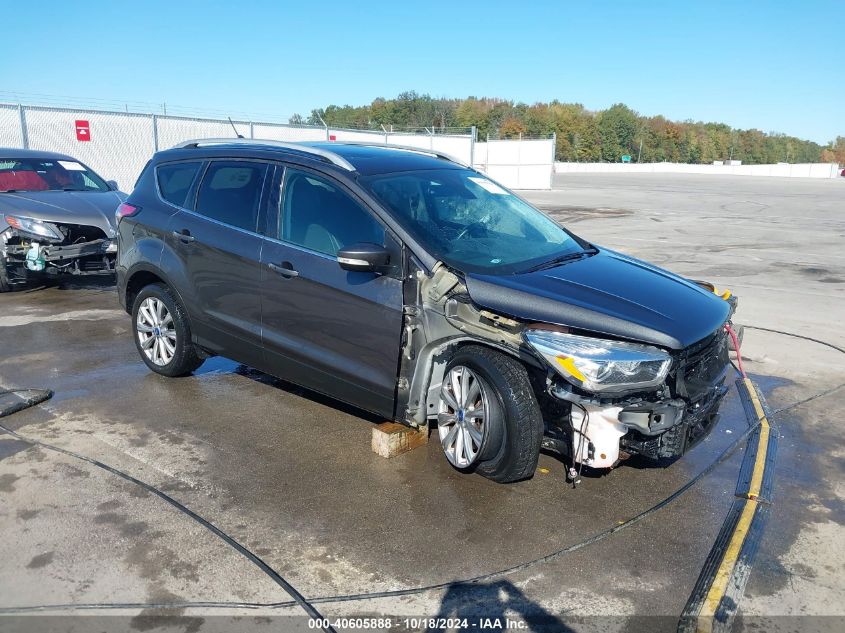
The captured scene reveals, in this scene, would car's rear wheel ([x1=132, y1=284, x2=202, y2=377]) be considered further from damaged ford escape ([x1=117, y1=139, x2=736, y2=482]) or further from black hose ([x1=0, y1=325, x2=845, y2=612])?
black hose ([x1=0, y1=325, x2=845, y2=612])

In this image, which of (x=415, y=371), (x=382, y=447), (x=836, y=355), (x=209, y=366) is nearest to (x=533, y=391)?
(x=415, y=371)

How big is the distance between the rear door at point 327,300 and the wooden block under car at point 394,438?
6.4 inches

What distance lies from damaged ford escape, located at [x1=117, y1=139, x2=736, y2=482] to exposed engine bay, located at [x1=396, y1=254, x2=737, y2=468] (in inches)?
0.4

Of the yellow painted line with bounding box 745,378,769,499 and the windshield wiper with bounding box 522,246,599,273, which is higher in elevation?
the windshield wiper with bounding box 522,246,599,273

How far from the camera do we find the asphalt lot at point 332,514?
126 inches

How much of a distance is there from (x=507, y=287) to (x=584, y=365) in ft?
2.17

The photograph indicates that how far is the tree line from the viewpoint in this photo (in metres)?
101

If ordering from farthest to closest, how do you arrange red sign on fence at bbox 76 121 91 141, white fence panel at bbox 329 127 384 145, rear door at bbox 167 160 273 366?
white fence panel at bbox 329 127 384 145, red sign on fence at bbox 76 121 91 141, rear door at bbox 167 160 273 366

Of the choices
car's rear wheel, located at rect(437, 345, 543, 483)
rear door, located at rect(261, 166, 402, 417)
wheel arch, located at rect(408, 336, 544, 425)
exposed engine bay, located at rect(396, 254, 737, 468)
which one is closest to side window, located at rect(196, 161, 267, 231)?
rear door, located at rect(261, 166, 402, 417)

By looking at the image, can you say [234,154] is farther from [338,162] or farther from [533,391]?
[533,391]

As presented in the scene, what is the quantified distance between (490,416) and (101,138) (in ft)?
57.8

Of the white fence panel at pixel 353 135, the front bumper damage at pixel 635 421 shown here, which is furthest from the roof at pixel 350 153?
the white fence panel at pixel 353 135

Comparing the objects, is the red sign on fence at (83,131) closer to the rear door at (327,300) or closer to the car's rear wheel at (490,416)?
the rear door at (327,300)

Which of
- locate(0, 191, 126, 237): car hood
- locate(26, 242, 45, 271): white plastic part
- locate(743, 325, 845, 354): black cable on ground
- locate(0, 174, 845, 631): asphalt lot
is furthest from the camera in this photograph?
locate(0, 191, 126, 237): car hood
